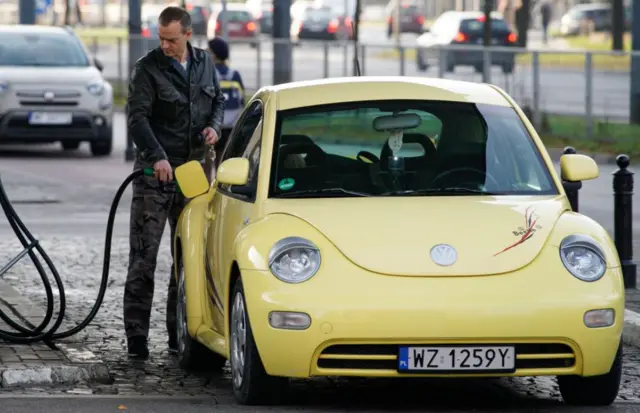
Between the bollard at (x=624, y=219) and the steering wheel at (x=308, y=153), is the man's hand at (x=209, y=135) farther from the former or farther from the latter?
the bollard at (x=624, y=219)

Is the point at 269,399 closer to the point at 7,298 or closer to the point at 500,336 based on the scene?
the point at 500,336

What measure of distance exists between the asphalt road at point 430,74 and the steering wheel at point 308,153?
711 inches

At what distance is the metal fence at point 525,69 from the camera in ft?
84.2

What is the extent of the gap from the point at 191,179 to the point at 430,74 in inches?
819

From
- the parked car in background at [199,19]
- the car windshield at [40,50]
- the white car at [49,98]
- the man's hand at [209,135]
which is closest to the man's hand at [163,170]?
the man's hand at [209,135]

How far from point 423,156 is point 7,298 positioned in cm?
357

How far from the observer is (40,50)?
84.2 ft

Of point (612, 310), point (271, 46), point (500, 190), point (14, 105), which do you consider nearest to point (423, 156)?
point (500, 190)

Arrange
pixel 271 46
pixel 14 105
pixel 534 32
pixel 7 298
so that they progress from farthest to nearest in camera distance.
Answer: pixel 534 32, pixel 271 46, pixel 14 105, pixel 7 298

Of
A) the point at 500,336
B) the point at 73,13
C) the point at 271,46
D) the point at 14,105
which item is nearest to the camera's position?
the point at 500,336

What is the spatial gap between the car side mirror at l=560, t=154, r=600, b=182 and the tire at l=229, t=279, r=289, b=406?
1660mm

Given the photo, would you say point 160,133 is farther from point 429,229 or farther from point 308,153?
point 429,229

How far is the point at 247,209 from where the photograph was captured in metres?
7.70

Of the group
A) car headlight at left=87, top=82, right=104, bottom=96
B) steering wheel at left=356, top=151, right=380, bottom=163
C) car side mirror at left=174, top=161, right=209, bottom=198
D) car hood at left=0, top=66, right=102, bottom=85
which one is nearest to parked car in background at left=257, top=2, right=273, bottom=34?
car hood at left=0, top=66, right=102, bottom=85
